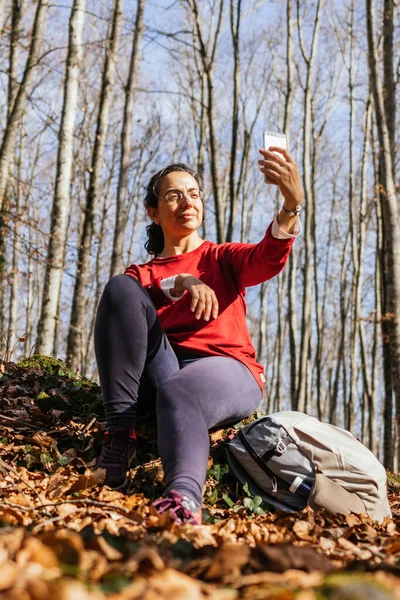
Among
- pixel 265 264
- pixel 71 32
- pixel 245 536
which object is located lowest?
pixel 245 536

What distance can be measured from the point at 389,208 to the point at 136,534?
5.43m

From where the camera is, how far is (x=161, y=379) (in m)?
2.64

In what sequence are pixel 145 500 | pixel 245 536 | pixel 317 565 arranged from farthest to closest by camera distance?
pixel 145 500 → pixel 245 536 → pixel 317 565

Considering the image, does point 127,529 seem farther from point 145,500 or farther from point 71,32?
point 71,32

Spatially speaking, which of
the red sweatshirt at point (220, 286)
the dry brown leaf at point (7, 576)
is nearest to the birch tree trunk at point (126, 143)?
the red sweatshirt at point (220, 286)

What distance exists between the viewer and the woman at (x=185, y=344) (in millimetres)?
2184

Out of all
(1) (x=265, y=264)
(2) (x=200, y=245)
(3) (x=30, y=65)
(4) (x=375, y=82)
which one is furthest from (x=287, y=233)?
(3) (x=30, y=65)

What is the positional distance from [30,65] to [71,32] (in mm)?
777

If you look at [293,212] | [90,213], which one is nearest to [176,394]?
[293,212]

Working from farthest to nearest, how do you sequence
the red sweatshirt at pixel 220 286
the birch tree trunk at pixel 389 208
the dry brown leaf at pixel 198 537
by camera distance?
the birch tree trunk at pixel 389 208, the red sweatshirt at pixel 220 286, the dry brown leaf at pixel 198 537

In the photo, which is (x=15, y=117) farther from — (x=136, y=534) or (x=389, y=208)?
(x=136, y=534)

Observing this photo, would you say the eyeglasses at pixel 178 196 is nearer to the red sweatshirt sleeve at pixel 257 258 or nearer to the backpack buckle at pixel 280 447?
the red sweatshirt sleeve at pixel 257 258

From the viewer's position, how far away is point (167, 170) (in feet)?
10.8

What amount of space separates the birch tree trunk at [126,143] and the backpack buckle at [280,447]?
23.7 ft
